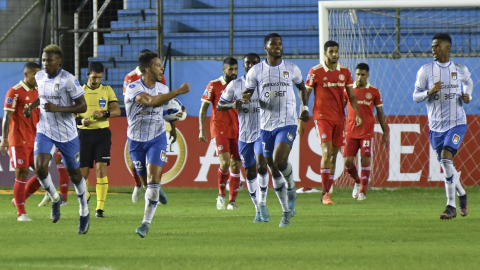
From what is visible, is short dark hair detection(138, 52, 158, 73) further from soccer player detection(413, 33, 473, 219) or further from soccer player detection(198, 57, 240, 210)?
soccer player detection(198, 57, 240, 210)

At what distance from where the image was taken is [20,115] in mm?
10094

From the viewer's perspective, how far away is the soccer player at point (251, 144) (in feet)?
28.4

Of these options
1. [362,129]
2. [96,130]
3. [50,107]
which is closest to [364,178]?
[362,129]

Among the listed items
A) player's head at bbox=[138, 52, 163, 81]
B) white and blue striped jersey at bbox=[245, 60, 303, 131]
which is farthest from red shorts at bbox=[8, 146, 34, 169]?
white and blue striped jersey at bbox=[245, 60, 303, 131]

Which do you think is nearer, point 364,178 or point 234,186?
point 234,186

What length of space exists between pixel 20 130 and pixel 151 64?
3235mm

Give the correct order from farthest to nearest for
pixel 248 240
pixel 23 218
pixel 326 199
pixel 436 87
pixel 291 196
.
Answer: pixel 326 199 → pixel 23 218 → pixel 436 87 → pixel 291 196 → pixel 248 240

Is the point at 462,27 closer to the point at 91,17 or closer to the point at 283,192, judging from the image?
the point at 91,17

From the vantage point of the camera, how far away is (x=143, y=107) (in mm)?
7703

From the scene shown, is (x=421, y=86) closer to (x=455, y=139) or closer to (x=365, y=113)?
A: (x=455, y=139)

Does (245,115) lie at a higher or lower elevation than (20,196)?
higher

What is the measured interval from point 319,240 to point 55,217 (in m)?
3.27

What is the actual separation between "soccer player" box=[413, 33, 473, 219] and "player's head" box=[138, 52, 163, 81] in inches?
126

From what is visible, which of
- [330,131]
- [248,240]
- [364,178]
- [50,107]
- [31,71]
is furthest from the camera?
[364,178]
